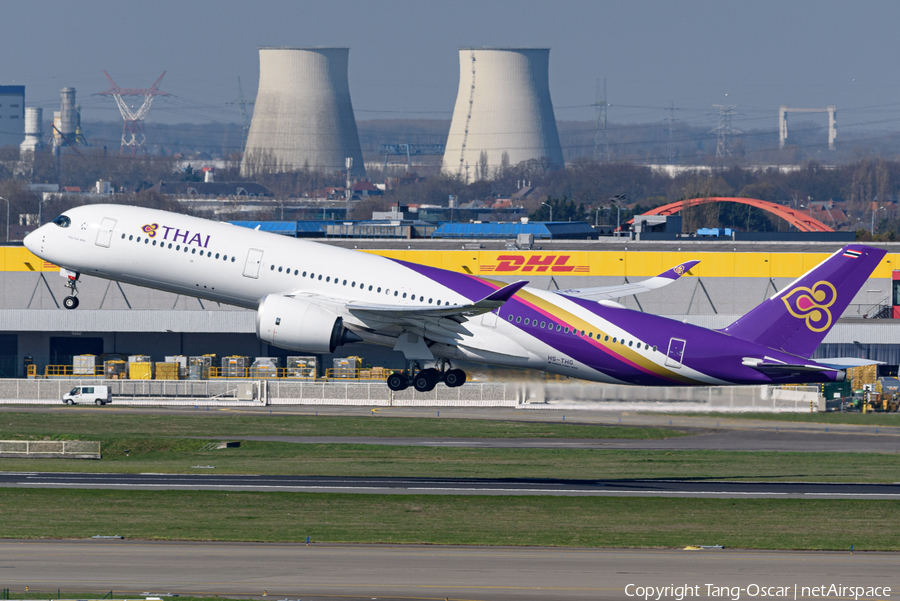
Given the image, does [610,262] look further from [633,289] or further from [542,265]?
[633,289]

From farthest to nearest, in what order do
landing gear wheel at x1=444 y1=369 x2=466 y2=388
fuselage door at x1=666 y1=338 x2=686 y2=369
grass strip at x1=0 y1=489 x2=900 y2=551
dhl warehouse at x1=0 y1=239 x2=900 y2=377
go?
dhl warehouse at x1=0 y1=239 x2=900 y2=377 → landing gear wheel at x1=444 y1=369 x2=466 y2=388 → fuselage door at x1=666 y1=338 x2=686 y2=369 → grass strip at x1=0 y1=489 x2=900 y2=551

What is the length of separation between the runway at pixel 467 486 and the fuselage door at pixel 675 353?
9.08 m

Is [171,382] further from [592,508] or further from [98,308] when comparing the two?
[592,508]

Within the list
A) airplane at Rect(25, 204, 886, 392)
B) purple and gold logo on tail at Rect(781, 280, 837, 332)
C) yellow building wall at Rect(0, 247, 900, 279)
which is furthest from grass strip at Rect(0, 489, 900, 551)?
yellow building wall at Rect(0, 247, 900, 279)

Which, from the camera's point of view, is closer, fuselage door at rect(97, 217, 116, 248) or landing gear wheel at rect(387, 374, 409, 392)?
fuselage door at rect(97, 217, 116, 248)

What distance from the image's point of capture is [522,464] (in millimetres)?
71125

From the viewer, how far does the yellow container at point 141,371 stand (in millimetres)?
109812

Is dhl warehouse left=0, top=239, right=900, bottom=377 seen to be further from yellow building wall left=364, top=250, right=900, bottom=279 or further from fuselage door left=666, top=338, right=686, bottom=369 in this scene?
fuselage door left=666, top=338, right=686, bottom=369

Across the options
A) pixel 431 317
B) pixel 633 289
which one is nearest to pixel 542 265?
pixel 633 289

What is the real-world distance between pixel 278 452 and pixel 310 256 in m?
28.4

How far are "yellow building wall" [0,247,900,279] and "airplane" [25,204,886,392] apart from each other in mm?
54245

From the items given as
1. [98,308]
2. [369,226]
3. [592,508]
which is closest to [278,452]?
[592,508]

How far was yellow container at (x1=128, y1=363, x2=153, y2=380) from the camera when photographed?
360 feet

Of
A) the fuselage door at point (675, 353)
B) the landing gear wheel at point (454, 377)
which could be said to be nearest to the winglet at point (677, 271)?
the fuselage door at point (675, 353)
